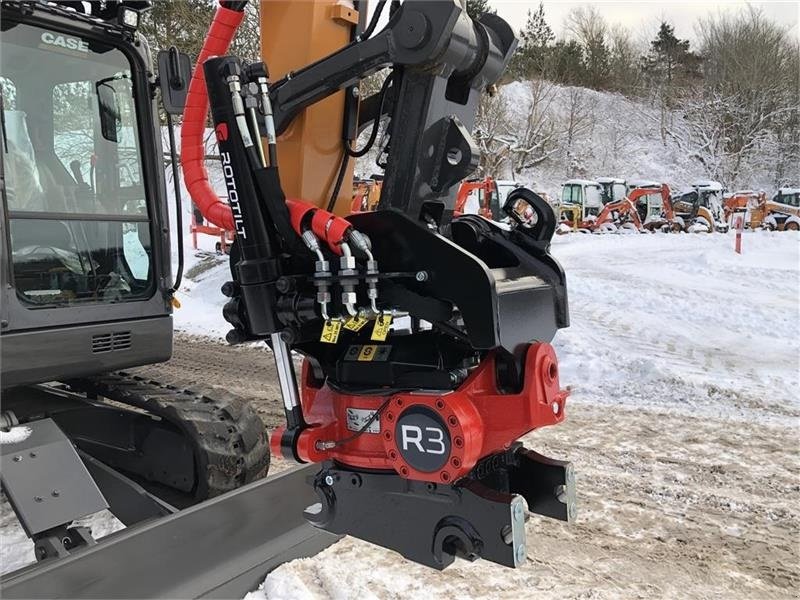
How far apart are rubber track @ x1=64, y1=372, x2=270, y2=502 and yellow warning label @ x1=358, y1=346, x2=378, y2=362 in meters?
1.37

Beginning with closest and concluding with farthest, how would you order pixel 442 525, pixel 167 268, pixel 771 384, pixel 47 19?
pixel 442 525 → pixel 47 19 → pixel 167 268 → pixel 771 384

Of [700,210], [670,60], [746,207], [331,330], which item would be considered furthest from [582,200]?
[331,330]

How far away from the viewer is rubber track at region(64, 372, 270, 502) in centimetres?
333

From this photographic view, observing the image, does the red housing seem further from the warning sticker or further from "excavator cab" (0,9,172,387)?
"excavator cab" (0,9,172,387)

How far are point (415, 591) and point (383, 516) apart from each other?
90 cm

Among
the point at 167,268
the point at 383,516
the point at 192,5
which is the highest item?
the point at 192,5

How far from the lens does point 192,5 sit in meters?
5.71

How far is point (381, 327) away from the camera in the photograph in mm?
2170

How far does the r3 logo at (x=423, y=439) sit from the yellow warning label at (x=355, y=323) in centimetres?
29

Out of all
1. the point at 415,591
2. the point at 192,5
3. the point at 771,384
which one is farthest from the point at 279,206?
the point at 771,384

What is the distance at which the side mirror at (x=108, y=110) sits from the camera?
344 centimetres

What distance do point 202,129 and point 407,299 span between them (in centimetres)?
94

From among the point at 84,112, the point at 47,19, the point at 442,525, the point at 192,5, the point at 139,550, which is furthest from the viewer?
the point at 192,5

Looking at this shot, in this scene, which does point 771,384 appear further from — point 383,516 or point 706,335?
point 383,516
